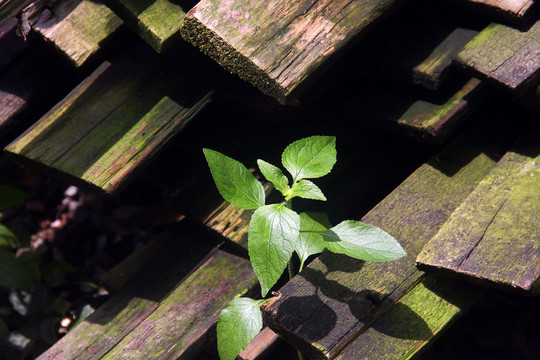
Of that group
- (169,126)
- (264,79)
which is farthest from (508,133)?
(169,126)

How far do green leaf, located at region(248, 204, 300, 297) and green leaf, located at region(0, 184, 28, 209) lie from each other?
1.50 meters

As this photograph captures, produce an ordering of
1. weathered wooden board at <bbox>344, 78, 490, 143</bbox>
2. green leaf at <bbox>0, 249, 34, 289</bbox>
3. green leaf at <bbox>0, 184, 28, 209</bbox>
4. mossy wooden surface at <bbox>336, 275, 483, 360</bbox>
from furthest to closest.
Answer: green leaf at <bbox>0, 184, 28, 209</bbox>, green leaf at <bbox>0, 249, 34, 289</bbox>, weathered wooden board at <bbox>344, 78, 490, 143</bbox>, mossy wooden surface at <bbox>336, 275, 483, 360</bbox>

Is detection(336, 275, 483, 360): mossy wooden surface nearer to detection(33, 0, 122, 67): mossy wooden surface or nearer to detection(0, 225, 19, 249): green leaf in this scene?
detection(33, 0, 122, 67): mossy wooden surface

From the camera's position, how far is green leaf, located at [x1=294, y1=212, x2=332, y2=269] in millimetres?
1860

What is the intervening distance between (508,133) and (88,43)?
1.58 meters

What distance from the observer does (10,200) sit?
2619 mm

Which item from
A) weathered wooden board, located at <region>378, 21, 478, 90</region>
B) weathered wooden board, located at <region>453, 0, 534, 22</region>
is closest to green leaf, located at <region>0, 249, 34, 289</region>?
weathered wooden board, located at <region>378, 21, 478, 90</region>

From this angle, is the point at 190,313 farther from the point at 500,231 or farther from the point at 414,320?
the point at 500,231

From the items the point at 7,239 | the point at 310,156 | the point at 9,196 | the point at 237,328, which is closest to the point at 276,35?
the point at 310,156

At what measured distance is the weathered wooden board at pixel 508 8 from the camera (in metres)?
1.83

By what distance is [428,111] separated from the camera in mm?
1989

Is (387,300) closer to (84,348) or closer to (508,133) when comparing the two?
(508,133)

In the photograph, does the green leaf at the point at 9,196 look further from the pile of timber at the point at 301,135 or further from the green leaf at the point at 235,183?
the green leaf at the point at 235,183

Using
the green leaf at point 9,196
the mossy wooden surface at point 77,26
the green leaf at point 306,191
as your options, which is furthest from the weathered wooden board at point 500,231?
the green leaf at point 9,196
